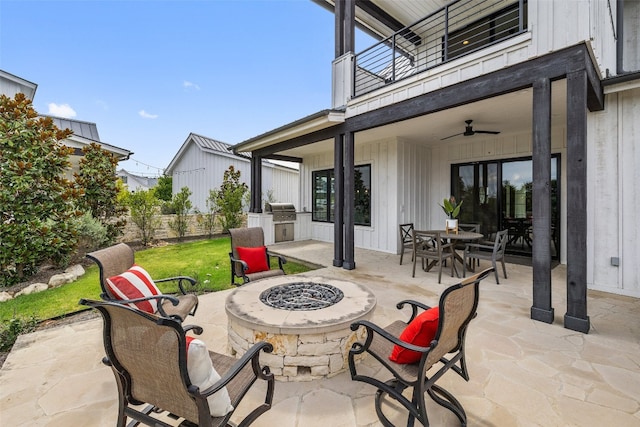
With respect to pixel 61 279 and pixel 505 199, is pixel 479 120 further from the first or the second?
pixel 61 279

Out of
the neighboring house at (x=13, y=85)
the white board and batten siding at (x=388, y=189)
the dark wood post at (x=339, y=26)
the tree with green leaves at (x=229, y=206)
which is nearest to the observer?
A: the dark wood post at (x=339, y=26)

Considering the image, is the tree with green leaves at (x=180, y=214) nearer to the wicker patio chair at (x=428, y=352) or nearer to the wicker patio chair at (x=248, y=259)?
the wicker patio chair at (x=248, y=259)

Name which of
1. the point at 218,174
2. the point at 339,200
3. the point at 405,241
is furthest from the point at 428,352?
the point at 218,174

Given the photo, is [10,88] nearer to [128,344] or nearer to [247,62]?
[247,62]

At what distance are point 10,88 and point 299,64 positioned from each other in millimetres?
11862

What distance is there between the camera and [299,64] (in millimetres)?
15961

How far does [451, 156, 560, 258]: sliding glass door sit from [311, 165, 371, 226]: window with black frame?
2.47 m

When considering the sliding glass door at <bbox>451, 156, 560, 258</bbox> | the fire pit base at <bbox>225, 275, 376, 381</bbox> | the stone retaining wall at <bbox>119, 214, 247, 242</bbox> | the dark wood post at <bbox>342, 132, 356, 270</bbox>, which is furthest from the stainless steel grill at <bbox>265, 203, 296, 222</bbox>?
the fire pit base at <bbox>225, 275, 376, 381</bbox>

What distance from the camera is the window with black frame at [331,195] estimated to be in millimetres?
8148

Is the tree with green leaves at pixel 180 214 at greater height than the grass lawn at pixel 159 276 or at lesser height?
greater

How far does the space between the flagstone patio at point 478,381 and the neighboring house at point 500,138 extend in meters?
0.49

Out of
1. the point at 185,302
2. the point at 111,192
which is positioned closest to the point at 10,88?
the point at 111,192

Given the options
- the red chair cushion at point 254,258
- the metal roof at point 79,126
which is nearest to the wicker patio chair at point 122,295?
the red chair cushion at point 254,258

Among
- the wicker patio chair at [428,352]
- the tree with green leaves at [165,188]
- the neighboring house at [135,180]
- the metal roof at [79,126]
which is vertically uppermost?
Result: the metal roof at [79,126]
